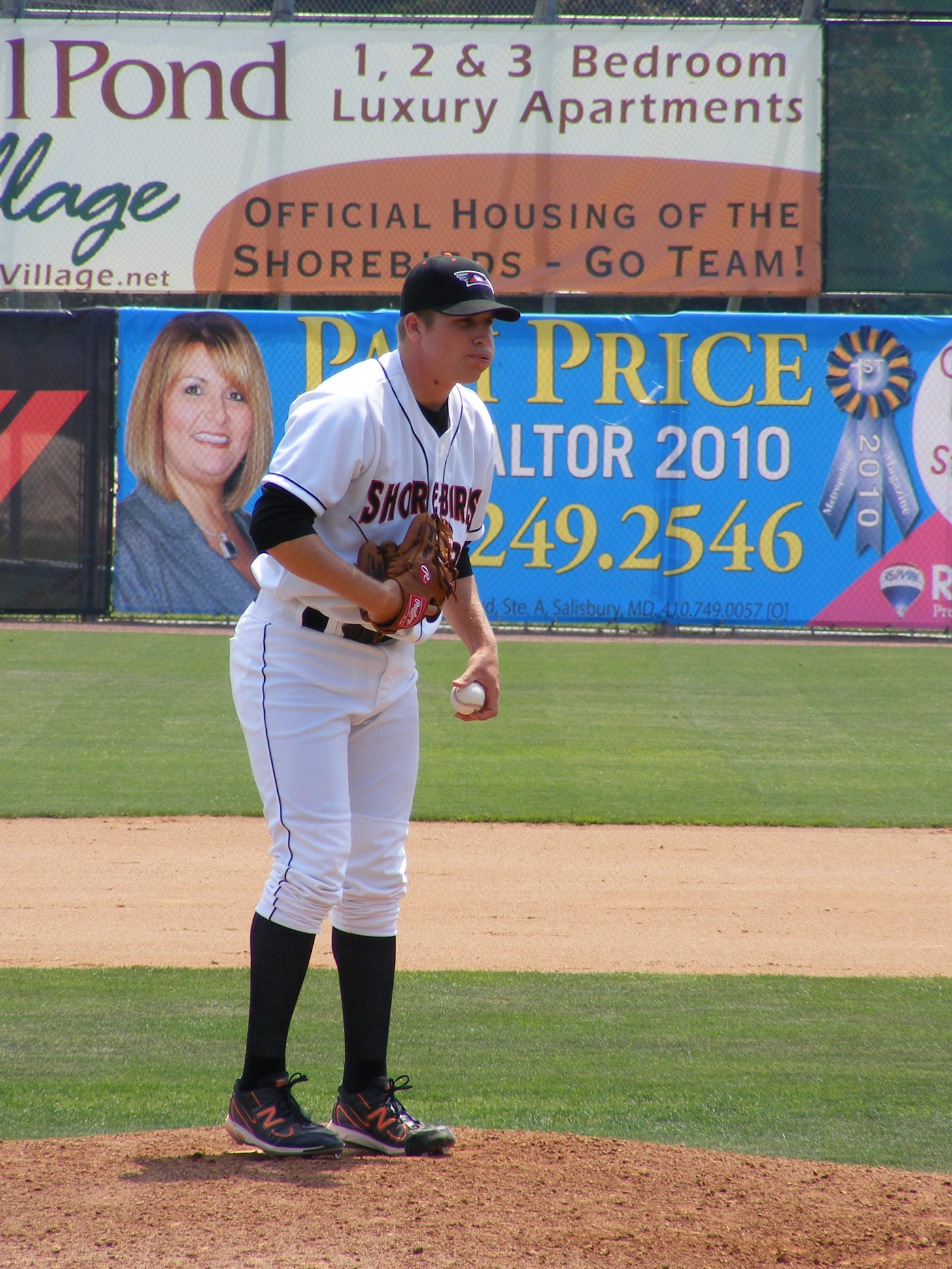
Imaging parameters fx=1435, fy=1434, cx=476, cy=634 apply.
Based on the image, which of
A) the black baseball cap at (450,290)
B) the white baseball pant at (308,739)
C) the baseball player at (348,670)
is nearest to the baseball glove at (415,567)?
the baseball player at (348,670)

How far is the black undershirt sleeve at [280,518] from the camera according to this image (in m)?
2.67

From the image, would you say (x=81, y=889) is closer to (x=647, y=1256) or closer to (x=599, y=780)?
(x=599, y=780)

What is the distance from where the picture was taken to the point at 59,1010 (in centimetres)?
397

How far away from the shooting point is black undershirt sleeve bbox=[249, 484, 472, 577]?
2.67 metres

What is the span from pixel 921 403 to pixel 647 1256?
11.0 meters

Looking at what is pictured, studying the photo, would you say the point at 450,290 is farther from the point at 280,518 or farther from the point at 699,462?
the point at 699,462

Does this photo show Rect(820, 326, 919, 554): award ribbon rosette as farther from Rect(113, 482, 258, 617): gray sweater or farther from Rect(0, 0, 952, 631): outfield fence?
Rect(113, 482, 258, 617): gray sweater

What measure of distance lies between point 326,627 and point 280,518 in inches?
9.6

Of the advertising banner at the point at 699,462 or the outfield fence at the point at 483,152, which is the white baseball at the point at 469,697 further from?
the outfield fence at the point at 483,152

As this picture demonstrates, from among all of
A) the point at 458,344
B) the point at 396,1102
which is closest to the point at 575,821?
the point at 396,1102

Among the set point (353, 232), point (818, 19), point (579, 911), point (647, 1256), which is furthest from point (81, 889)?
point (818, 19)

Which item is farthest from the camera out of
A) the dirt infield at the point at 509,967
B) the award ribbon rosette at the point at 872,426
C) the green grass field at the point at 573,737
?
the award ribbon rosette at the point at 872,426

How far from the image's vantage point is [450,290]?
279 cm

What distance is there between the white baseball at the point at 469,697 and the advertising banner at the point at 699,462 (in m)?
9.38
